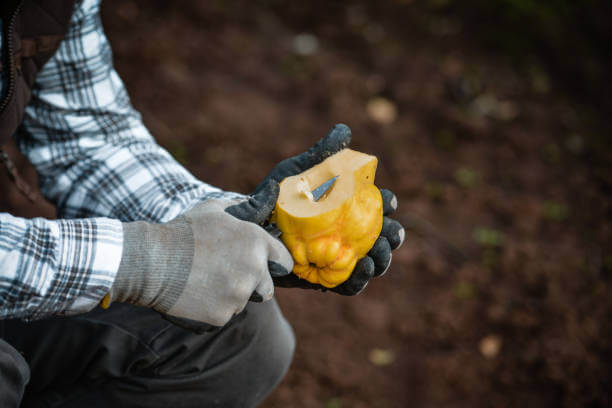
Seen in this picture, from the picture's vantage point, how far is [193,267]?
1.15m

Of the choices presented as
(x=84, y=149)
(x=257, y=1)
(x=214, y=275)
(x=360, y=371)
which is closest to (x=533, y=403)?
(x=360, y=371)

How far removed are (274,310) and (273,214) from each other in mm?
350

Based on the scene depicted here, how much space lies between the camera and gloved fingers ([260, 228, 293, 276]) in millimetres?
1206

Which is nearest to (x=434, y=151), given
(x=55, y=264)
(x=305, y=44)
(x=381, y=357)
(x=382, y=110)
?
(x=382, y=110)

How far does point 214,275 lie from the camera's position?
115 centimetres

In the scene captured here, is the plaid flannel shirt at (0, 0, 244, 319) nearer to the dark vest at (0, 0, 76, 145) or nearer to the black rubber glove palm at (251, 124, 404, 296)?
the dark vest at (0, 0, 76, 145)

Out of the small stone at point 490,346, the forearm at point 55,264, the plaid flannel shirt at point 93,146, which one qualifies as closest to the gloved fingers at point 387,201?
the plaid flannel shirt at point 93,146

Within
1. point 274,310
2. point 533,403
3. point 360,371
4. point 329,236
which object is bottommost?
point 533,403

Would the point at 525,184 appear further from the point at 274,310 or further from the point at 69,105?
the point at 69,105

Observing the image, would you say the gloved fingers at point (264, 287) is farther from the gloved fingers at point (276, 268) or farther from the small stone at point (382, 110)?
the small stone at point (382, 110)

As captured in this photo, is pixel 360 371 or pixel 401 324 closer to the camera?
pixel 360 371

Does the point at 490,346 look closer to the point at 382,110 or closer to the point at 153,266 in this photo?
the point at 382,110

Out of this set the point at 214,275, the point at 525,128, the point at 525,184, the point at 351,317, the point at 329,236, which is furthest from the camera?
the point at 525,128

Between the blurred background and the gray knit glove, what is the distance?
1.17m
